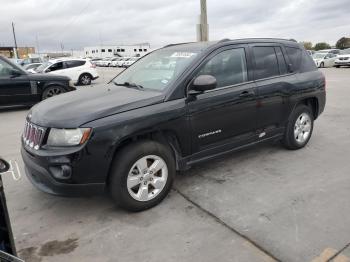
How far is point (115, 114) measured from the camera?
3.34 m

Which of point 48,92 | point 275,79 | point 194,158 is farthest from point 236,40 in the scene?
point 48,92

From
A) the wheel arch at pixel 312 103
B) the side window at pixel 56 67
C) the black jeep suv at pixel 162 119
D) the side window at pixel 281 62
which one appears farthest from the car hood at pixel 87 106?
the side window at pixel 56 67

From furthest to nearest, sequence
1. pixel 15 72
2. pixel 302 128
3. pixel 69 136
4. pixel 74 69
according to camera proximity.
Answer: pixel 74 69 → pixel 15 72 → pixel 302 128 → pixel 69 136

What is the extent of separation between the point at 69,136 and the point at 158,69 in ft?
5.28

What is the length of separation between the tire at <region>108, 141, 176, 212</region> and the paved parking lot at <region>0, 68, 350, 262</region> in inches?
5.8

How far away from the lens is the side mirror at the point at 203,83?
374 centimetres

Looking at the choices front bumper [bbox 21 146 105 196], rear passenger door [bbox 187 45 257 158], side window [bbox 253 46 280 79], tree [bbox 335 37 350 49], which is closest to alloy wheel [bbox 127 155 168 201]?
front bumper [bbox 21 146 105 196]

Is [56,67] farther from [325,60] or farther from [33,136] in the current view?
[325,60]

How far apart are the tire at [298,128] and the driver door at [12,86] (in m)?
7.87

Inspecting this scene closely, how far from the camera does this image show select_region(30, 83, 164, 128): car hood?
3.28m

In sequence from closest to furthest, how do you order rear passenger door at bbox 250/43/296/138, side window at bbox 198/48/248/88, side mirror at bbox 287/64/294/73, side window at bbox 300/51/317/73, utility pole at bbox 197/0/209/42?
side window at bbox 198/48/248/88, rear passenger door at bbox 250/43/296/138, side mirror at bbox 287/64/294/73, side window at bbox 300/51/317/73, utility pole at bbox 197/0/209/42

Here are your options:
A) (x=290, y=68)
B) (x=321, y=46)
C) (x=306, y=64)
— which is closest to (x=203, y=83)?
(x=290, y=68)

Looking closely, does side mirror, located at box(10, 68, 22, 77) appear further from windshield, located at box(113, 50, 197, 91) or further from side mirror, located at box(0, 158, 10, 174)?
side mirror, located at box(0, 158, 10, 174)

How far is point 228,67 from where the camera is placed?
4309 millimetres
